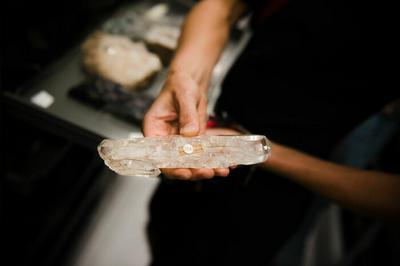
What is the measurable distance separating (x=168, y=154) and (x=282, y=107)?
43cm

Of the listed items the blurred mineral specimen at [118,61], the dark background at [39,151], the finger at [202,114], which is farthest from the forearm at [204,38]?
the dark background at [39,151]

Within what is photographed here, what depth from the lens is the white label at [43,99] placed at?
1184 millimetres

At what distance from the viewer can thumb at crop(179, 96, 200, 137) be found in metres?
0.76

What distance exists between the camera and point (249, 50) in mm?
1036

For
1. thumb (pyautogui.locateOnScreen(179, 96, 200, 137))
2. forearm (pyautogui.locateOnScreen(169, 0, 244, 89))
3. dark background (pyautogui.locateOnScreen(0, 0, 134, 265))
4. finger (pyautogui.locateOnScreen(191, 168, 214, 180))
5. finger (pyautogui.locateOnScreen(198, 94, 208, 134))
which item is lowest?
dark background (pyautogui.locateOnScreen(0, 0, 134, 265))

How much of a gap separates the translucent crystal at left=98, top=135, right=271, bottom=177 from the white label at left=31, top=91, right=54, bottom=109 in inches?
22.7

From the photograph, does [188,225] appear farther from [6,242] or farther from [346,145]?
[6,242]

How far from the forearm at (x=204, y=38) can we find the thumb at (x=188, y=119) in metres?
0.21

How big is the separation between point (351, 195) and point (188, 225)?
59cm

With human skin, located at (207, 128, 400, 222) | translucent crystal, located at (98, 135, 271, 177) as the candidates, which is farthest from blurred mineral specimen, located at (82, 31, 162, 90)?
translucent crystal, located at (98, 135, 271, 177)

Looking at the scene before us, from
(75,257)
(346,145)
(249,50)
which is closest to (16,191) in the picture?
(75,257)

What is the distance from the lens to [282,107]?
3.26ft

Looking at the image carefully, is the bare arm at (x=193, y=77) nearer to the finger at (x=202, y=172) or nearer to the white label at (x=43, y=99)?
the finger at (x=202, y=172)

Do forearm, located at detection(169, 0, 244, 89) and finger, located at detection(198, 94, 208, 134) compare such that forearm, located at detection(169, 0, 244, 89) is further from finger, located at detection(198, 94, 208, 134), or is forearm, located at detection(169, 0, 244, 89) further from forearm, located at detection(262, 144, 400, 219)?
forearm, located at detection(262, 144, 400, 219)
